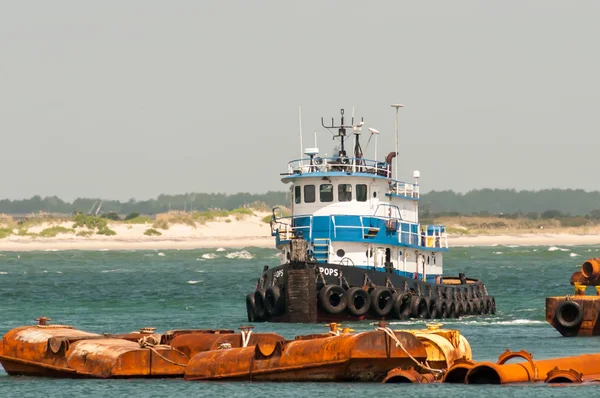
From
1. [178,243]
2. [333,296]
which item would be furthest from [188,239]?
[333,296]

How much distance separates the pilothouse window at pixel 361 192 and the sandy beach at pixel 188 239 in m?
117

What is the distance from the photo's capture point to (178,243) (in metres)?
169

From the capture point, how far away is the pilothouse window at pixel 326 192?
45.8m

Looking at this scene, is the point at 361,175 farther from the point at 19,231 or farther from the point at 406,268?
the point at 19,231

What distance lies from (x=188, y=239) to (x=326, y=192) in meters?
129

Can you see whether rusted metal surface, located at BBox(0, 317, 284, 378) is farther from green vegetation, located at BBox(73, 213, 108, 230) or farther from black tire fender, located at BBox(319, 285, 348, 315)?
green vegetation, located at BBox(73, 213, 108, 230)

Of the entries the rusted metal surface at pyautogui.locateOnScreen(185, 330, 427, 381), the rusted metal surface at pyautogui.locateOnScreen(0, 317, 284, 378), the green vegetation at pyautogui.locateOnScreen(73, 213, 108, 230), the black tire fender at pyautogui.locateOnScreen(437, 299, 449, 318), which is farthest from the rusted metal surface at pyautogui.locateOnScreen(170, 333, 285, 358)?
the green vegetation at pyautogui.locateOnScreen(73, 213, 108, 230)

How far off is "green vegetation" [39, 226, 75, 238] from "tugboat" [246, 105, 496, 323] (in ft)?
423

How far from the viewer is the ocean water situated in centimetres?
2738

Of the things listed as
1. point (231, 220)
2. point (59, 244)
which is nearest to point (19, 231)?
point (59, 244)

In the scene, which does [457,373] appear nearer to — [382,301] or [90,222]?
[382,301]

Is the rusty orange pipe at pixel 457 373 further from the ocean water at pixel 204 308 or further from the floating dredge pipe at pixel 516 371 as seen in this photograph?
the ocean water at pixel 204 308

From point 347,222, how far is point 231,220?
136552 mm

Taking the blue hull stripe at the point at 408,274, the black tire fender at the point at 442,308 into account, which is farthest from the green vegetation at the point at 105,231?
the black tire fender at the point at 442,308
